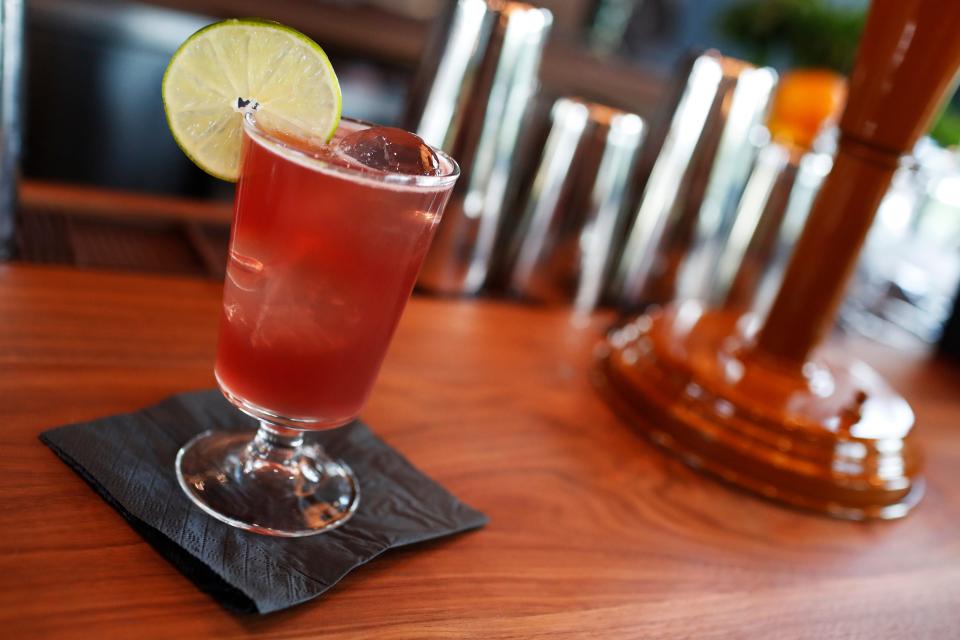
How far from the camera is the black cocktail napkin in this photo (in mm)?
606

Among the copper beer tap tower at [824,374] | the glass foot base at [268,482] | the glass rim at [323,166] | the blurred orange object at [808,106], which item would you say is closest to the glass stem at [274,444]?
the glass foot base at [268,482]

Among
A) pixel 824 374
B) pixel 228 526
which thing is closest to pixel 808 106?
pixel 824 374

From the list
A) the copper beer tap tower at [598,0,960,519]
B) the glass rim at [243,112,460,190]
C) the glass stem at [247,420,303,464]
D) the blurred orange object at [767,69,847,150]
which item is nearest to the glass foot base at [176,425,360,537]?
the glass stem at [247,420,303,464]

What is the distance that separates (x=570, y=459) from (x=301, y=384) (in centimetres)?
33

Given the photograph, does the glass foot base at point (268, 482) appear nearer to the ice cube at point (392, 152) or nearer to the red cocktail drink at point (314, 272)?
the red cocktail drink at point (314, 272)

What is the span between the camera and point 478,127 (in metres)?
1.17

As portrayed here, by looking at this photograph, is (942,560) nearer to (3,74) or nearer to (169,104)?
(169,104)

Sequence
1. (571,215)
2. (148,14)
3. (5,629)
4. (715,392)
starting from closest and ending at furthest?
1. (5,629)
2. (715,392)
3. (571,215)
4. (148,14)

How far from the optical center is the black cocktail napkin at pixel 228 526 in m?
0.61

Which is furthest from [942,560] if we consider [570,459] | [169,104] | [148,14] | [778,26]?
[148,14]

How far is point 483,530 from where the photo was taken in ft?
2.51

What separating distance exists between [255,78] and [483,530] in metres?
0.40

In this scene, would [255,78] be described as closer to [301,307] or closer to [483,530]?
[301,307]

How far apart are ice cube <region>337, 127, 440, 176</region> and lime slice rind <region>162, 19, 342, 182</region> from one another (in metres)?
0.03
